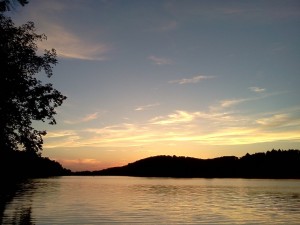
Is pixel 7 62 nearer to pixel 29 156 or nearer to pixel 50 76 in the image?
pixel 50 76

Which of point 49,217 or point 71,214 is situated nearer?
point 49,217

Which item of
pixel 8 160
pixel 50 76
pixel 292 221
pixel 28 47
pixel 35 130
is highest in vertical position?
pixel 28 47

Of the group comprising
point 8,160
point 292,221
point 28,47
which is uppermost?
point 28,47

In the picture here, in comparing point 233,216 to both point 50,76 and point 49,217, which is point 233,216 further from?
point 50,76

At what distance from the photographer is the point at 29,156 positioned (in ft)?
103

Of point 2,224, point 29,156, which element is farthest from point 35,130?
point 2,224

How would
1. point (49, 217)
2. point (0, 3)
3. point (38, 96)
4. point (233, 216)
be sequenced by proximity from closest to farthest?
point (0, 3) < point (38, 96) < point (49, 217) < point (233, 216)

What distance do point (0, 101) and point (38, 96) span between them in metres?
3.09

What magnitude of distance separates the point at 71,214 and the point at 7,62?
22.5m

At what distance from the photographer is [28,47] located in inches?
1262

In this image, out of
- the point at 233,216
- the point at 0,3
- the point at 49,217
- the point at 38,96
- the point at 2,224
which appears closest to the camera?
the point at 0,3

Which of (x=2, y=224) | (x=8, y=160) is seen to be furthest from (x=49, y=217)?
(x=8, y=160)

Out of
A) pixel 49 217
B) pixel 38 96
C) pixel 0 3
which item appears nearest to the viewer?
pixel 0 3

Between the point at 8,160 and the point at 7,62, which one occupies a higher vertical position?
the point at 7,62
